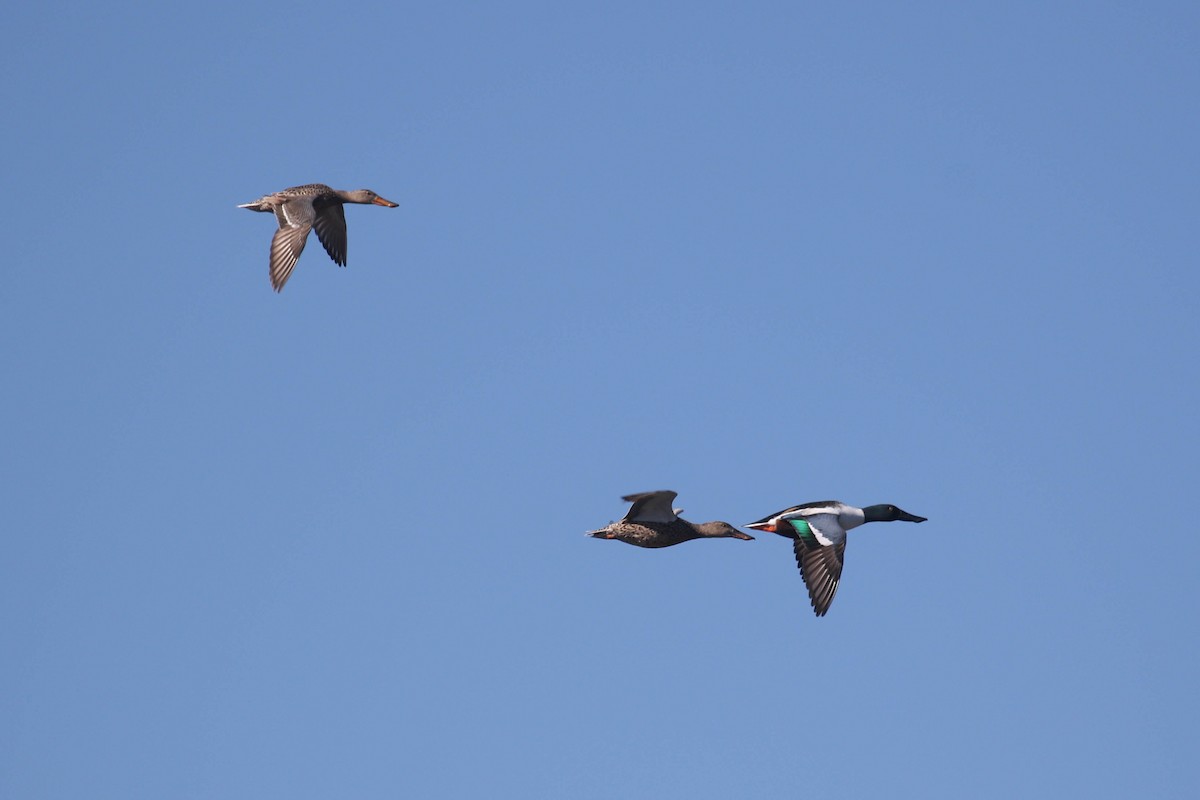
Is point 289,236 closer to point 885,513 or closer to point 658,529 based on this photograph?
point 658,529

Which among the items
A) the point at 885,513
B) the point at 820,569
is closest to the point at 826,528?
the point at 820,569

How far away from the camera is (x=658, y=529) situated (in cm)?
3266

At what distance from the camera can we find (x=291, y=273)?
35.1m

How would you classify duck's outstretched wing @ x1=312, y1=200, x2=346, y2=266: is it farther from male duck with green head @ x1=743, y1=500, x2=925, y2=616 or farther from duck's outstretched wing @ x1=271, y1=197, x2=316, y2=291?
male duck with green head @ x1=743, y1=500, x2=925, y2=616

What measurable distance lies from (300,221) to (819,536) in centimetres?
1142

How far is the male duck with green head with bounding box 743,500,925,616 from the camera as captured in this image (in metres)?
33.5

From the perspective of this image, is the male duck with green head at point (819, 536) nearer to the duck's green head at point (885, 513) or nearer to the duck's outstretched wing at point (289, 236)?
the duck's green head at point (885, 513)

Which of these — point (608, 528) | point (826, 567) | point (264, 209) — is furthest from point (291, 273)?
point (826, 567)

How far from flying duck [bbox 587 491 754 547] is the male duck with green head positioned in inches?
49.7

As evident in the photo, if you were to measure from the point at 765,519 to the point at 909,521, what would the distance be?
405 cm

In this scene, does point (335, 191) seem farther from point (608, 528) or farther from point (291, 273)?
point (608, 528)

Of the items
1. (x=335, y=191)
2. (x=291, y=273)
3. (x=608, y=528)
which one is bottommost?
(x=608, y=528)

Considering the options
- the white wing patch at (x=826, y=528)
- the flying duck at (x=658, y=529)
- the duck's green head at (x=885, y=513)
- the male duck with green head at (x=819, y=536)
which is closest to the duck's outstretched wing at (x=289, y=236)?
the flying duck at (x=658, y=529)

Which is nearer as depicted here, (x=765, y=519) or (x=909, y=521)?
(x=765, y=519)
